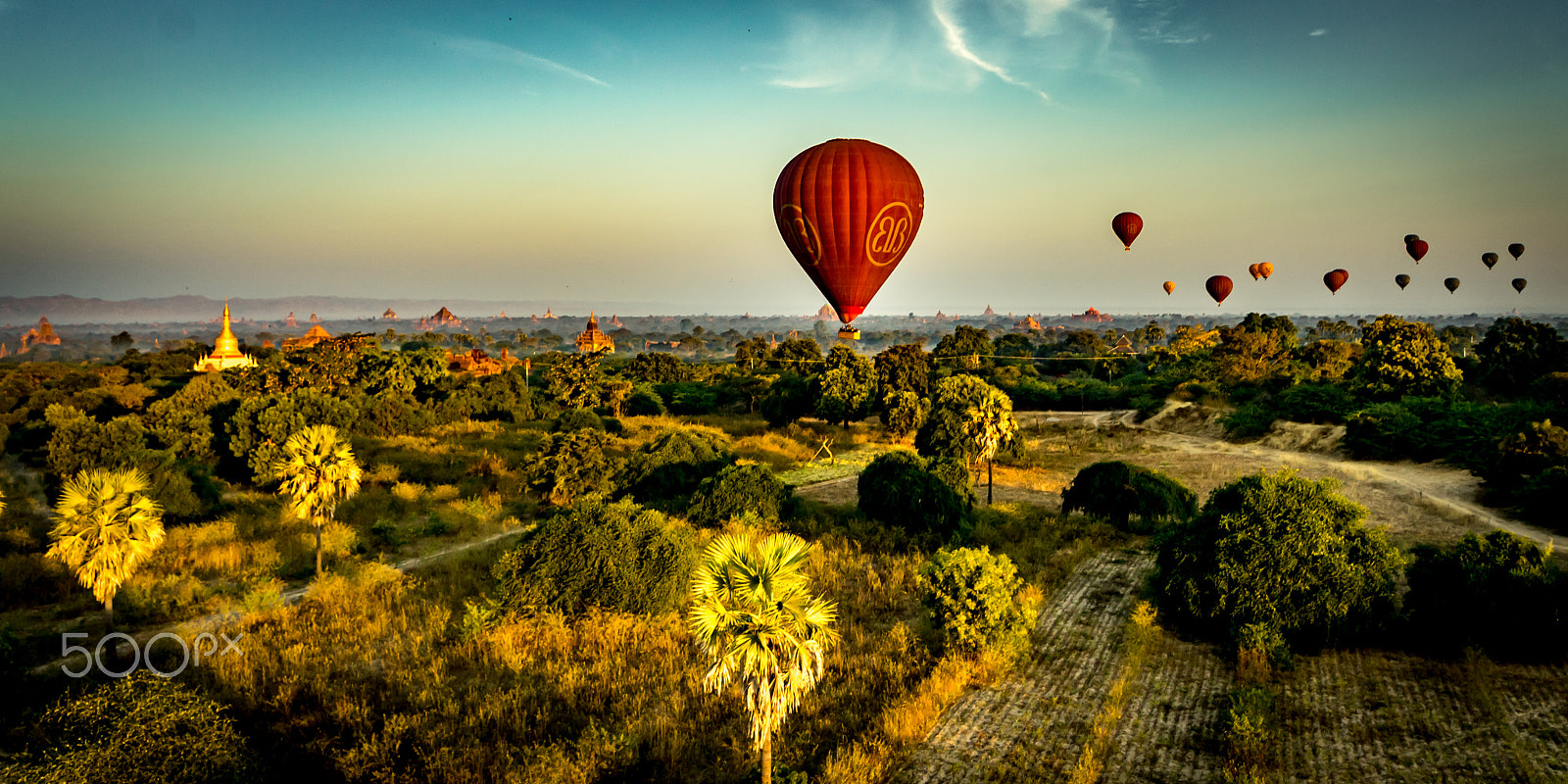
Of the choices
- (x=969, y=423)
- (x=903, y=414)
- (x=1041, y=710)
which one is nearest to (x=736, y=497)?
(x=969, y=423)

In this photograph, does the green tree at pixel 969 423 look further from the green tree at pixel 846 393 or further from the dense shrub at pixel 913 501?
the green tree at pixel 846 393

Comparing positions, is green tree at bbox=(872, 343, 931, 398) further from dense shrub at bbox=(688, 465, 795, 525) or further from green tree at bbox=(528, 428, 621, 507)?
green tree at bbox=(528, 428, 621, 507)

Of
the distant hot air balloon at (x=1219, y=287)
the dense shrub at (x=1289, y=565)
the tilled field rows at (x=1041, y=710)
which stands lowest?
the tilled field rows at (x=1041, y=710)

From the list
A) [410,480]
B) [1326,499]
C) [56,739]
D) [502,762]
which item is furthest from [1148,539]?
[410,480]

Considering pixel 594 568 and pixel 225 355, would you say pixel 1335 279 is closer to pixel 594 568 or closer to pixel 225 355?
pixel 594 568

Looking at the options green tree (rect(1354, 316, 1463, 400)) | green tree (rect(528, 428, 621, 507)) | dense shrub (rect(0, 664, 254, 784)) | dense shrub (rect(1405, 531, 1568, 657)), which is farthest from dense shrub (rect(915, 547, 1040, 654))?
green tree (rect(1354, 316, 1463, 400))

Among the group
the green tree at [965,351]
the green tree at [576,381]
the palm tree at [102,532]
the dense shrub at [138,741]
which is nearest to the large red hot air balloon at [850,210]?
the palm tree at [102,532]

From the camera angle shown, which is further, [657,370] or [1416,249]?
[657,370]

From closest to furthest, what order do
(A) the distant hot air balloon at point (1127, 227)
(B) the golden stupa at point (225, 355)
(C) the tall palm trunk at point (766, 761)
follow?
(C) the tall palm trunk at point (766, 761)
(A) the distant hot air balloon at point (1127, 227)
(B) the golden stupa at point (225, 355)
